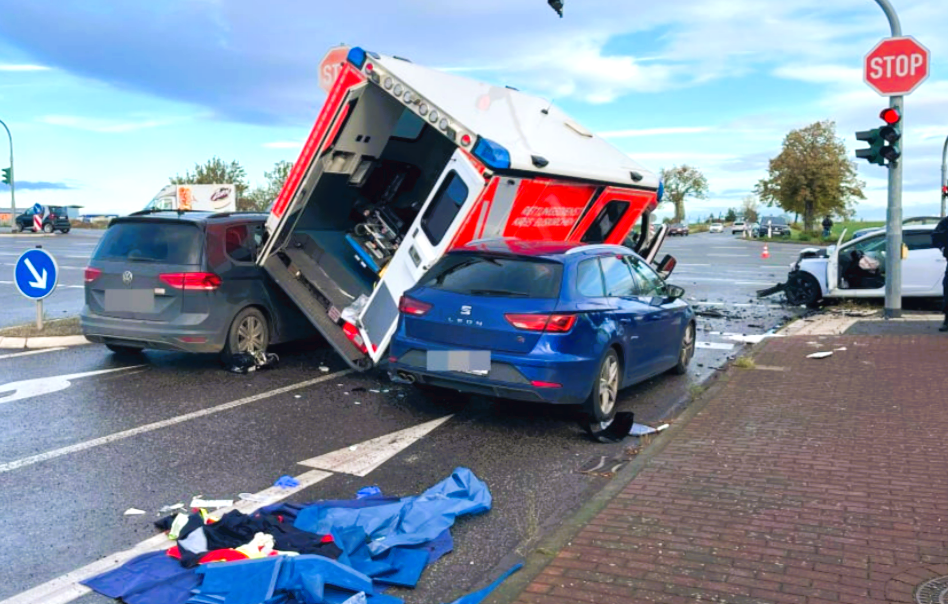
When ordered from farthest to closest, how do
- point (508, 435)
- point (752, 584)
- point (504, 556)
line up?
point (508, 435), point (504, 556), point (752, 584)

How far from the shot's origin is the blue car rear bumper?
6.32 metres

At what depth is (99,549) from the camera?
4.34 meters

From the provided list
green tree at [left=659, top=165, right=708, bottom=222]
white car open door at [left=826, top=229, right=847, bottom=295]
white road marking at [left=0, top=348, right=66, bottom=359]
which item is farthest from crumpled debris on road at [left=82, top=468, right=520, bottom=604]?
green tree at [left=659, top=165, right=708, bottom=222]

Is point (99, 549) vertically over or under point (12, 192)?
under

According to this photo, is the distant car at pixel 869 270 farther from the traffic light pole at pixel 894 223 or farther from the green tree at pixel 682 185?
the green tree at pixel 682 185

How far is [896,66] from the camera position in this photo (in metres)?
13.1

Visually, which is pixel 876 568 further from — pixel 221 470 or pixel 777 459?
pixel 221 470

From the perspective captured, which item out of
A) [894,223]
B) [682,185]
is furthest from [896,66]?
[682,185]

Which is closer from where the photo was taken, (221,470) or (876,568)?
(876,568)

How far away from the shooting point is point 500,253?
703cm

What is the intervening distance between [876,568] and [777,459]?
1.87 meters

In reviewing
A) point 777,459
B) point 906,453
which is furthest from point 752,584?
point 906,453

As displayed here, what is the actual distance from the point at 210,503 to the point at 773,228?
69027 mm

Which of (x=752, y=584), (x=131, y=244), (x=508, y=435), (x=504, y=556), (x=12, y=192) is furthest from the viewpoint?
(x=12, y=192)
